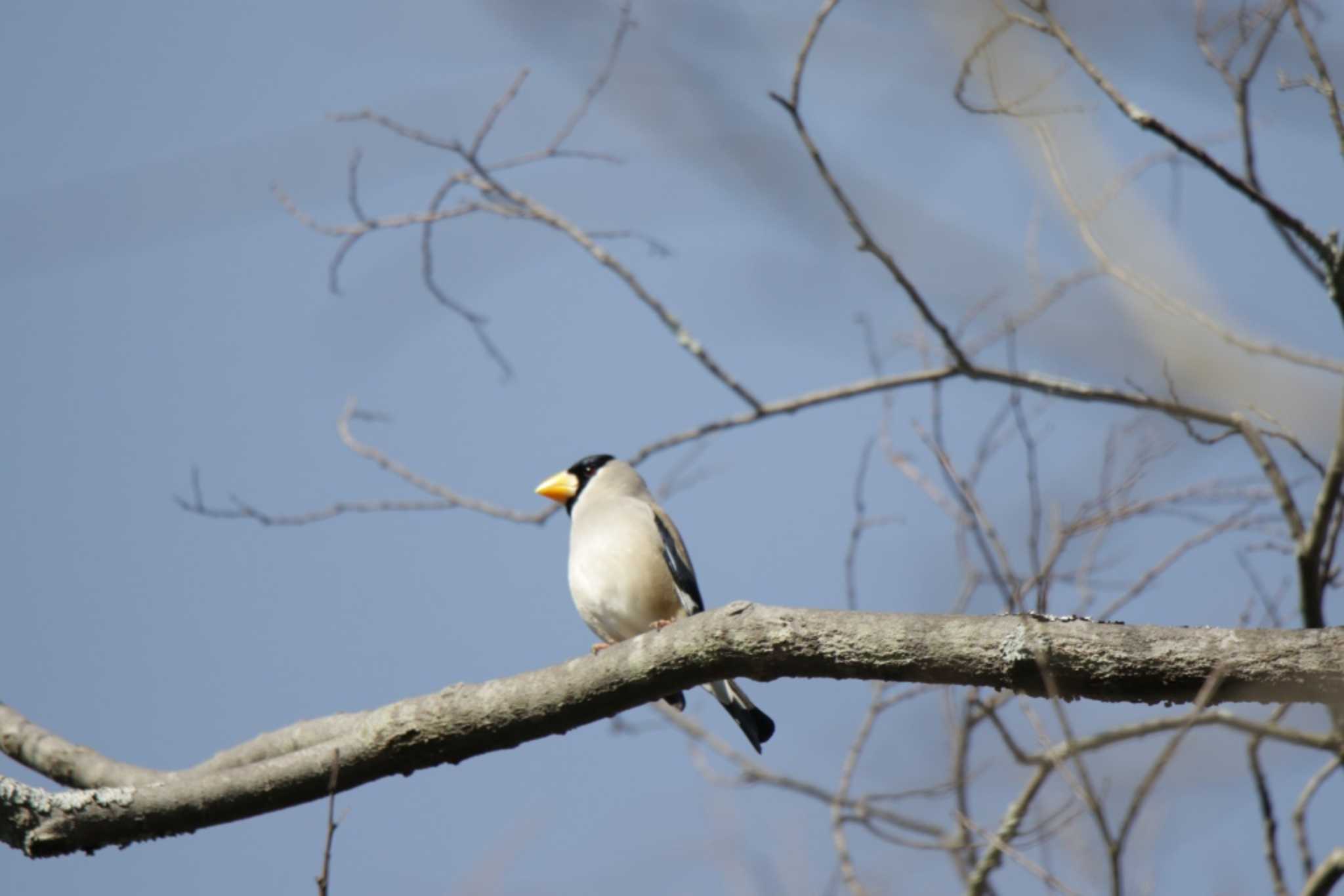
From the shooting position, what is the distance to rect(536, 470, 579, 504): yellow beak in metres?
7.08

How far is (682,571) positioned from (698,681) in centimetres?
233

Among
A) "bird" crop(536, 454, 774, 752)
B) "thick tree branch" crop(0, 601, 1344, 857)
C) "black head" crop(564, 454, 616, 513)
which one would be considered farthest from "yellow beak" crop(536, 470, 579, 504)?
"thick tree branch" crop(0, 601, 1344, 857)

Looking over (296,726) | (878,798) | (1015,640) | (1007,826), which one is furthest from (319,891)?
(878,798)

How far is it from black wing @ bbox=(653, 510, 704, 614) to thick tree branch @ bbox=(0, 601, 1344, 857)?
2.03m

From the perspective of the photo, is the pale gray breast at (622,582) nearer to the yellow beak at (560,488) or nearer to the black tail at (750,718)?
the black tail at (750,718)

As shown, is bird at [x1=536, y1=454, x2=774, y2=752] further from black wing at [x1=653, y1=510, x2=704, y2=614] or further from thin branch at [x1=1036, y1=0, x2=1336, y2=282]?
thin branch at [x1=1036, y1=0, x2=1336, y2=282]

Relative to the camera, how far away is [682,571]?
537cm

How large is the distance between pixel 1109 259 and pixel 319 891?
3.07 meters

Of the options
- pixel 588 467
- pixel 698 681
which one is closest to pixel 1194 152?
pixel 698 681

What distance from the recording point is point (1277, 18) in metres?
3.32

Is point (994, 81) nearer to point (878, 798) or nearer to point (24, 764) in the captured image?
point (878, 798)

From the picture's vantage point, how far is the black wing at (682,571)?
531cm

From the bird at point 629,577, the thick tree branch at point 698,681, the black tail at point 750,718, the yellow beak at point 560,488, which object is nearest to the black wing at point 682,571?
the bird at point 629,577

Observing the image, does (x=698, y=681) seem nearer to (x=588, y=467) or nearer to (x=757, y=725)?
(x=757, y=725)
